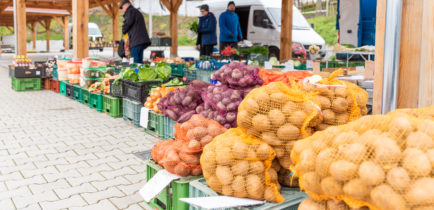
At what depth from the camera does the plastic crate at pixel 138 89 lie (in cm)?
514

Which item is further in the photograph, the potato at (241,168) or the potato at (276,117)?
the potato at (276,117)

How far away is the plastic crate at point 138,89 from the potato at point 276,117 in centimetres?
323

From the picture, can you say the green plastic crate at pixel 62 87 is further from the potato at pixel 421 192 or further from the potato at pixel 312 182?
the potato at pixel 421 192

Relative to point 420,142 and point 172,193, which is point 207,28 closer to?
point 172,193

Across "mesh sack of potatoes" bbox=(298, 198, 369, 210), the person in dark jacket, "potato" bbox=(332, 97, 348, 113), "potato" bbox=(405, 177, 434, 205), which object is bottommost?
"mesh sack of potatoes" bbox=(298, 198, 369, 210)

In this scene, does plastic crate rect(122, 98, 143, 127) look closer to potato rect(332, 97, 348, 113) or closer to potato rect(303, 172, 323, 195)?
potato rect(332, 97, 348, 113)

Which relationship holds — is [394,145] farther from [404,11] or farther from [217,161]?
[404,11]

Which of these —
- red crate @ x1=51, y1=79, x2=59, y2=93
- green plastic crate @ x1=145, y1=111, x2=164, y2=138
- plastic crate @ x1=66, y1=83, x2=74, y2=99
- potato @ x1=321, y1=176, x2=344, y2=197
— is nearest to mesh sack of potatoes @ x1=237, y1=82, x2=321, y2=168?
potato @ x1=321, y1=176, x2=344, y2=197

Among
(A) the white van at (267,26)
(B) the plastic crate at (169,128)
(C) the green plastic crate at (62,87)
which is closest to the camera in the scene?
(B) the plastic crate at (169,128)

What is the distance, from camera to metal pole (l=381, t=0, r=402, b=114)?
2096mm

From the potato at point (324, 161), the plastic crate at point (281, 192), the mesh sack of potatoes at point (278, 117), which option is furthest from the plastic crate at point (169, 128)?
the potato at point (324, 161)

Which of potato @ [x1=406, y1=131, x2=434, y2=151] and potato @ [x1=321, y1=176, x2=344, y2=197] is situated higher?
potato @ [x1=406, y1=131, x2=434, y2=151]

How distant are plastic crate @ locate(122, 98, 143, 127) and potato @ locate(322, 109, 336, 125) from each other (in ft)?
10.8

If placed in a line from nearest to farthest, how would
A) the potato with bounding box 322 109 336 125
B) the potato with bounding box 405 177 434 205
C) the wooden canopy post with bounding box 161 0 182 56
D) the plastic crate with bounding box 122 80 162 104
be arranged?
the potato with bounding box 405 177 434 205 < the potato with bounding box 322 109 336 125 < the plastic crate with bounding box 122 80 162 104 < the wooden canopy post with bounding box 161 0 182 56
